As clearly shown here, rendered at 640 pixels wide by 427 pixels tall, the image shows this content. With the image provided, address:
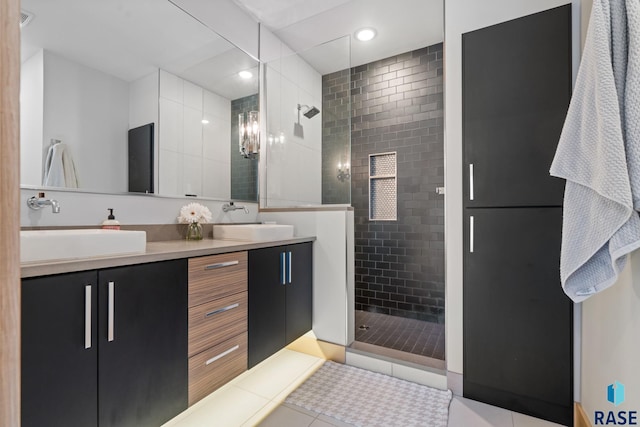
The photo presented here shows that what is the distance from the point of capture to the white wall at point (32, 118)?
4.42 ft

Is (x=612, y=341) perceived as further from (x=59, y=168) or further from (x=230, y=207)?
(x=59, y=168)

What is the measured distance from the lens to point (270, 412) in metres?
1.64

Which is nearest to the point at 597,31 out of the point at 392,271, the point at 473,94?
the point at 473,94

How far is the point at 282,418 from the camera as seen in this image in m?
1.59

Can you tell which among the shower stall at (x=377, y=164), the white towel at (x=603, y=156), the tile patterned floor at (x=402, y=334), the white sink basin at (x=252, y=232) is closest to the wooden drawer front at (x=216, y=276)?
the white sink basin at (x=252, y=232)

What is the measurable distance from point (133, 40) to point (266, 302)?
1.74 m

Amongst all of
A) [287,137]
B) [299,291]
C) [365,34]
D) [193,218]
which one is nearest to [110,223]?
[193,218]

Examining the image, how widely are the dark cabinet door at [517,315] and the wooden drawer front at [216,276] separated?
4.28ft

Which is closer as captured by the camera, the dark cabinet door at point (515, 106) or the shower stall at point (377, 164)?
the dark cabinet door at point (515, 106)

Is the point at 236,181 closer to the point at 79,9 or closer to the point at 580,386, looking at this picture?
the point at 79,9

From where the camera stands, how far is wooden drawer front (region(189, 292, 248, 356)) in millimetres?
1402

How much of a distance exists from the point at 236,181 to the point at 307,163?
0.70 m

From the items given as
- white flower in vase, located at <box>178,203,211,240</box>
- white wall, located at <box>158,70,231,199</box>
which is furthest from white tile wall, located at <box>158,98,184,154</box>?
white flower in vase, located at <box>178,203,211,240</box>

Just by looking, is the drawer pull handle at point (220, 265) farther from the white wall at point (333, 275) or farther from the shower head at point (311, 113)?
the shower head at point (311, 113)
